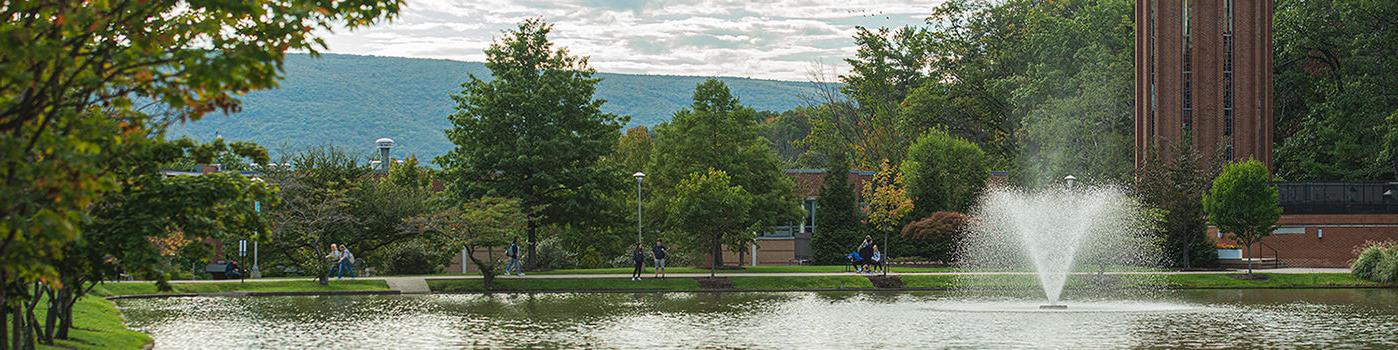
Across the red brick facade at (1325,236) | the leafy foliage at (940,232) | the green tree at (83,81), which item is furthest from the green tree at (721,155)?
the green tree at (83,81)

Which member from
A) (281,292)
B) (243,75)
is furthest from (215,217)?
(281,292)

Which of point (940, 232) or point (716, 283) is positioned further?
point (940, 232)

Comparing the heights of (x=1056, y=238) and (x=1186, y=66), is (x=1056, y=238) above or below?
below

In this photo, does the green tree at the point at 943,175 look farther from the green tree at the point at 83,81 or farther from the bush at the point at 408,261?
the green tree at the point at 83,81

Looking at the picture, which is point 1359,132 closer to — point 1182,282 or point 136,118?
point 1182,282

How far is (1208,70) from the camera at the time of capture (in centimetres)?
7144

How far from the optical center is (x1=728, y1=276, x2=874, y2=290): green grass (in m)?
51.2

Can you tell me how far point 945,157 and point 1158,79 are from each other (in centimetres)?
1076

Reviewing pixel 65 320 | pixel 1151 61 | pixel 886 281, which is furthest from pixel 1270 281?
pixel 65 320

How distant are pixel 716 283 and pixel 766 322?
1721cm

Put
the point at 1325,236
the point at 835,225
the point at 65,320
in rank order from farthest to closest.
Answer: the point at 835,225 → the point at 1325,236 → the point at 65,320

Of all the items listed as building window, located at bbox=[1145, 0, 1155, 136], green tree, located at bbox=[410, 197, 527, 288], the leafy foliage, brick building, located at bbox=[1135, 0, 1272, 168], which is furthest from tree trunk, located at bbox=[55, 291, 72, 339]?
building window, located at bbox=[1145, 0, 1155, 136]

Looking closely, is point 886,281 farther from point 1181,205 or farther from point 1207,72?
point 1207,72

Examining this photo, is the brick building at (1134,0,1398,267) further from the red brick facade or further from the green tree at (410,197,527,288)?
the green tree at (410,197,527,288)
